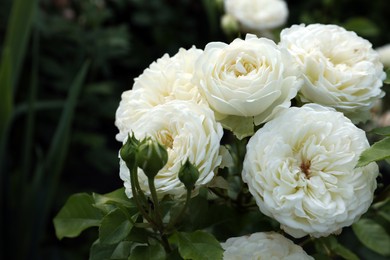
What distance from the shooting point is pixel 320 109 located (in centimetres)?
49

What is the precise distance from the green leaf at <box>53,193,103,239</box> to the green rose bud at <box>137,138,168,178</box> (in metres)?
0.13

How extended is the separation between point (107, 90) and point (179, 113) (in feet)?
2.95

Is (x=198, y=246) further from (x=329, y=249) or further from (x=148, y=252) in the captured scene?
(x=329, y=249)

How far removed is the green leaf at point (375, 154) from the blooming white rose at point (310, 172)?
0.04 ft

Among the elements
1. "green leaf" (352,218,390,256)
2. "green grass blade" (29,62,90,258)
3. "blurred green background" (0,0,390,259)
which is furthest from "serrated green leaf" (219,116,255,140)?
"green grass blade" (29,62,90,258)

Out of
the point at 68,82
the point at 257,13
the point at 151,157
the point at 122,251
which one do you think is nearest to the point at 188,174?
the point at 151,157

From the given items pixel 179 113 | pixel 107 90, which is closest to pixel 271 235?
pixel 179 113

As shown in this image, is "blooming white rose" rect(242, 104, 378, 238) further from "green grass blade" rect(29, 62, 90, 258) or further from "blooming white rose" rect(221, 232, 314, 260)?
"green grass blade" rect(29, 62, 90, 258)

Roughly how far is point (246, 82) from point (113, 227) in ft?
0.52

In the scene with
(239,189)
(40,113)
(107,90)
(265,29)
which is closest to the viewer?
(239,189)

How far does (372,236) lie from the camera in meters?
0.66

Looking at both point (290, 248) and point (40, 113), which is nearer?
point (290, 248)

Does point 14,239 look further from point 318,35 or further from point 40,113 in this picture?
point 318,35

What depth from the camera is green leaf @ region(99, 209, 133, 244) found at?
48 centimetres
